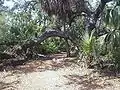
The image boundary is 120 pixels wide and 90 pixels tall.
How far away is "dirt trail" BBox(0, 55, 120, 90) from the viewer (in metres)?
8.60

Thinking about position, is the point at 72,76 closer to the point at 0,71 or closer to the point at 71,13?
the point at 0,71

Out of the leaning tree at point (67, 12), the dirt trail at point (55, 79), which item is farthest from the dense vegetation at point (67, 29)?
the dirt trail at point (55, 79)

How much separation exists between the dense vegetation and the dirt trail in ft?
3.33

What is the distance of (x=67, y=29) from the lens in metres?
14.9

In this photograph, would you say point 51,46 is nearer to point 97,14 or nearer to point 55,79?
point 97,14

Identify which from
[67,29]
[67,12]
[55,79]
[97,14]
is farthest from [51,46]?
[55,79]

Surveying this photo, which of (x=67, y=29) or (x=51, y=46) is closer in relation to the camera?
(x=67, y=29)

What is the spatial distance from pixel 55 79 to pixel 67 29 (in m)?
5.94

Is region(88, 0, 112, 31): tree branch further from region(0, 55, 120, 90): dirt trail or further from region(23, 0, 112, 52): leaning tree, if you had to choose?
region(0, 55, 120, 90): dirt trail

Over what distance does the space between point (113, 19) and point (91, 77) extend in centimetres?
258

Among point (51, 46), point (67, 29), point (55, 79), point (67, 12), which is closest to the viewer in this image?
point (55, 79)

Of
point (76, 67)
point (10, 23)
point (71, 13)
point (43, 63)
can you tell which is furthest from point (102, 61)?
point (10, 23)

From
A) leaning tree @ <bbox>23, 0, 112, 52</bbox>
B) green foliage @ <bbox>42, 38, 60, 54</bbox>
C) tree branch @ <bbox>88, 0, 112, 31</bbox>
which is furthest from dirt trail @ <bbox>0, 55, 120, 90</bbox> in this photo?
green foliage @ <bbox>42, 38, 60, 54</bbox>

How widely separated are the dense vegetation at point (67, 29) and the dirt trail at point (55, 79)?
102 centimetres
